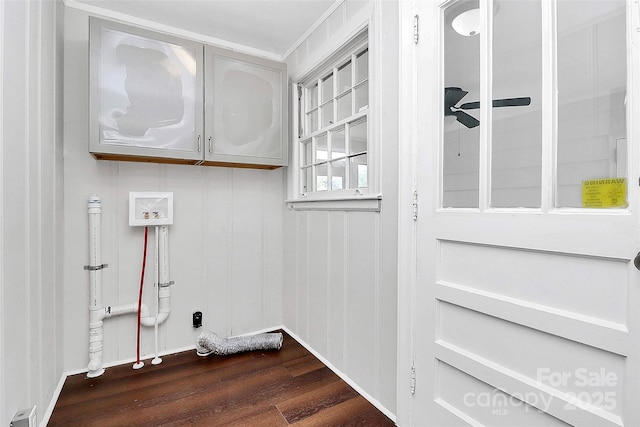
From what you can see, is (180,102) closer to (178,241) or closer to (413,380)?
(178,241)

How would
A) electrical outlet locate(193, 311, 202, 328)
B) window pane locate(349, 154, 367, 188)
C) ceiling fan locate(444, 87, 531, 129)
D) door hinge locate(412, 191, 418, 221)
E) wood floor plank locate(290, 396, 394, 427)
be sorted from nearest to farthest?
ceiling fan locate(444, 87, 531, 129) → door hinge locate(412, 191, 418, 221) → wood floor plank locate(290, 396, 394, 427) → window pane locate(349, 154, 367, 188) → electrical outlet locate(193, 311, 202, 328)

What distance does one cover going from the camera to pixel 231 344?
235 cm

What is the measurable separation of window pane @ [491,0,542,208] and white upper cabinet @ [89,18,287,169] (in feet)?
5.35

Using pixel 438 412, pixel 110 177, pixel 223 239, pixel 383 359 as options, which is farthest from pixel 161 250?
pixel 438 412

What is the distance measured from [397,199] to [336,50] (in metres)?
1.17

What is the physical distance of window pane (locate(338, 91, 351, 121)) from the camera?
7.01ft

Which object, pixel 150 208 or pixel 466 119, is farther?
pixel 150 208

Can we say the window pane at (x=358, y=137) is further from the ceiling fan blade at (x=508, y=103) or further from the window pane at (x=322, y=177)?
the ceiling fan blade at (x=508, y=103)

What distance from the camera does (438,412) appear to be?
54.5 inches

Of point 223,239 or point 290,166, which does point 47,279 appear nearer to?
point 223,239

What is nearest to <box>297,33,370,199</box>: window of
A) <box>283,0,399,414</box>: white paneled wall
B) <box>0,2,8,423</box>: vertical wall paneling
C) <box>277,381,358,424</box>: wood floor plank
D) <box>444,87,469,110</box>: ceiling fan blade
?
<box>283,0,399,414</box>: white paneled wall

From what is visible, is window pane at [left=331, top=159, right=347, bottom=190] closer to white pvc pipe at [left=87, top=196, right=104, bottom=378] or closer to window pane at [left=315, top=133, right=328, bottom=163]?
window pane at [left=315, top=133, right=328, bottom=163]

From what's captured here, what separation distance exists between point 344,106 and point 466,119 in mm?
1039

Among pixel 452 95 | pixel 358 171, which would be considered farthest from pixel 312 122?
pixel 452 95
